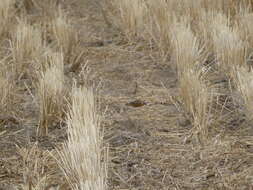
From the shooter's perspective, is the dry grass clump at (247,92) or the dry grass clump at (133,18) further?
the dry grass clump at (133,18)

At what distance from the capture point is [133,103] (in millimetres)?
3652

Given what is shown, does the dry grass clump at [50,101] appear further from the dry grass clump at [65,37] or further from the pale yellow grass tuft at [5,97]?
the dry grass clump at [65,37]

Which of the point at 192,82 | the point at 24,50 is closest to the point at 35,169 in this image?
the point at 192,82

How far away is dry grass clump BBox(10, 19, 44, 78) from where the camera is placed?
4086mm

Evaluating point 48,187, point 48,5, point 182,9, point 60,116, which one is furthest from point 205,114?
point 48,5

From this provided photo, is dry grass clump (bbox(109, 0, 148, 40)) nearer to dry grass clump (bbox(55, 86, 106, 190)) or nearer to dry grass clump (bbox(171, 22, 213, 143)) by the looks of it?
dry grass clump (bbox(171, 22, 213, 143))

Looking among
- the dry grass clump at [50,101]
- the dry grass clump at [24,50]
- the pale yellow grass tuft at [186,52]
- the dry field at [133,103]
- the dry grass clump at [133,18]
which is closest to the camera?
the dry field at [133,103]

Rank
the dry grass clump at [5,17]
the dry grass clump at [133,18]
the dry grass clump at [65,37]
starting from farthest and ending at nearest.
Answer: the dry grass clump at [133,18], the dry grass clump at [5,17], the dry grass clump at [65,37]

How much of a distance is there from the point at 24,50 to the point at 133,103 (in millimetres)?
1013

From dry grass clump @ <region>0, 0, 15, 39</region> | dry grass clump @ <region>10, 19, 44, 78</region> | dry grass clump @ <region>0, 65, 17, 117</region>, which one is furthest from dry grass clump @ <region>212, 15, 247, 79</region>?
dry grass clump @ <region>0, 0, 15, 39</region>

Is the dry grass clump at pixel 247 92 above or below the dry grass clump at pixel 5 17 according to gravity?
below

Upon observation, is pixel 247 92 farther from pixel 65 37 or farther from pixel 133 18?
pixel 133 18

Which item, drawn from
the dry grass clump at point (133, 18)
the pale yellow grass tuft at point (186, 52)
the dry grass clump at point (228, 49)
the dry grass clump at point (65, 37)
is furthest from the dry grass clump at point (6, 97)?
the dry grass clump at point (133, 18)

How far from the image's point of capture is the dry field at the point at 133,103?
2.63 metres
